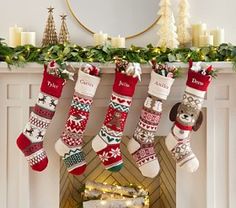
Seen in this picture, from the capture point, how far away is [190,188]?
2760mm

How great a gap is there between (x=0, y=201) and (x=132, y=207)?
0.85m

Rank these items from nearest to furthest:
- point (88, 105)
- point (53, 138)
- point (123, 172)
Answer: point (88, 105) < point (53, 138) < point (123, 172)

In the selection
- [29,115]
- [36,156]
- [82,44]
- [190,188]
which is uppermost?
[82,44]

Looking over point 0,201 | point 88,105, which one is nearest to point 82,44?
point 88,105

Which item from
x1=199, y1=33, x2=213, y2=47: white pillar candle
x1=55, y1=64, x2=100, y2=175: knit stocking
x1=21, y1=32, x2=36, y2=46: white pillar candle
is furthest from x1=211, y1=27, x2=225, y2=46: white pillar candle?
x1=21, y1=32, x2=36, y2=46: white pillar candle

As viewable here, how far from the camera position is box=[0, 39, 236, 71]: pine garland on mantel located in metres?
2.51

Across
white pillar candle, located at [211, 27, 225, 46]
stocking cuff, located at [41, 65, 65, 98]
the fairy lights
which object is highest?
white pillar candle, located at [211, 27, 225, 46]

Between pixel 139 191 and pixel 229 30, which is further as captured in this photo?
pixel 139 191

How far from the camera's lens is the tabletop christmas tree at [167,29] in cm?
258

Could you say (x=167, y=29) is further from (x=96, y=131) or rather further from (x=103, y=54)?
(x=96, y=131)

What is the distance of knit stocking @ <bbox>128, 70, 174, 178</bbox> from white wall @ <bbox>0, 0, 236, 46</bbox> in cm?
36

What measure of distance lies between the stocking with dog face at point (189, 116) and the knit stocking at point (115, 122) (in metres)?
0.27

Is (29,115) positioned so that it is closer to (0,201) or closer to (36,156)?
(36,156)

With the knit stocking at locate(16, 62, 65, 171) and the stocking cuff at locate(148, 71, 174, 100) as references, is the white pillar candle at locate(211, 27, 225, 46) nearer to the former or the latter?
the stocking cuff at locate(148, 71, 174, 100)
